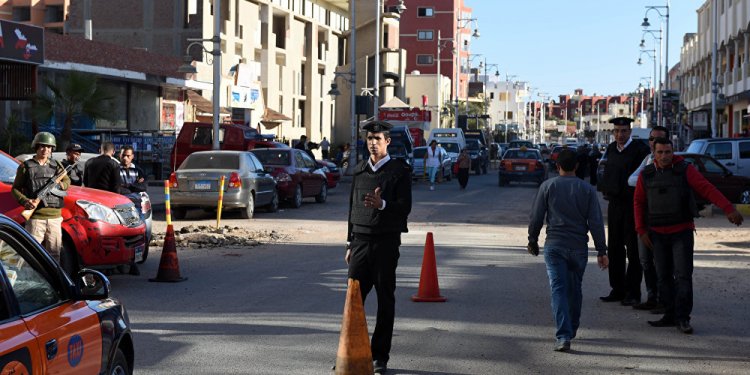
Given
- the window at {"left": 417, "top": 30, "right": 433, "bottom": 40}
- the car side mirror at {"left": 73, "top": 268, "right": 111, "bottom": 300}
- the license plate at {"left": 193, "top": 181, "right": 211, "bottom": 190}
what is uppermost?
the window at {"left": 417, "top": 30, "right": 433, "bottom": 40}

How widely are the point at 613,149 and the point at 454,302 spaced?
2.46 m

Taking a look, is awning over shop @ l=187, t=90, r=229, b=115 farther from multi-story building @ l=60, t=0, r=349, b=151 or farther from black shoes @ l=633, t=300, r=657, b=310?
black shoes @ l=633, t=300, r=657, b=310

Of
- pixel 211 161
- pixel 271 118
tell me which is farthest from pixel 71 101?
pixel 271 118

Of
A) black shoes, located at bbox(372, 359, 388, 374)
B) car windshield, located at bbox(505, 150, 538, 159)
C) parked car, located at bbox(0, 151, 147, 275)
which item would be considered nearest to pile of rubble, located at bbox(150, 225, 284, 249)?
parked car, located at bbox(0, 151, 147, 275)

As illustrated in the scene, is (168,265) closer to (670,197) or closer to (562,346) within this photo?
(562,346)

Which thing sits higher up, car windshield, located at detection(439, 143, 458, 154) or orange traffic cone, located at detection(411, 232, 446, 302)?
car windshield, located at detection(439, 143, 458, 154)

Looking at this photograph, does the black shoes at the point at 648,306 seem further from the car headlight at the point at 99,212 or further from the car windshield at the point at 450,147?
the car windshield at the point at 450,147

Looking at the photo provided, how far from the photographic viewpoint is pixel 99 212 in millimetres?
13219

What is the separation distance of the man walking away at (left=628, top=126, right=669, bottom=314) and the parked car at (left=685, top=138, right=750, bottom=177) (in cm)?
2212

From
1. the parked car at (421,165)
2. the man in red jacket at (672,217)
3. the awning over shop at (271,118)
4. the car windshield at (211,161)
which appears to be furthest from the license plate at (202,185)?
the awning over shop at (271,118)

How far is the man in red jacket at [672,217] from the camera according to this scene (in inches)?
416

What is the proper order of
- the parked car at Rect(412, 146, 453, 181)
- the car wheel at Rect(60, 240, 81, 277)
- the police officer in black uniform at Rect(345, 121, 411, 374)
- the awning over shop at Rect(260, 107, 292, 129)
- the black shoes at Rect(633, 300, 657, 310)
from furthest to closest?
the awning over shop at Rect(260, 107, 292, 129)
the parked car at Rect(412, 146, 453, 181)
the car wheel at Rect(60, 240, 81, 277)
the black shoes at Rect(633, 300, 657, 310)
the police officer in black uniform at Rect(345, 121, 411, 374)

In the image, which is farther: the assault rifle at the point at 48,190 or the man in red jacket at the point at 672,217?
the assault rifle at the point at 48,190

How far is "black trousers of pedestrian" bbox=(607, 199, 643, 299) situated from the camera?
40.0 feet
